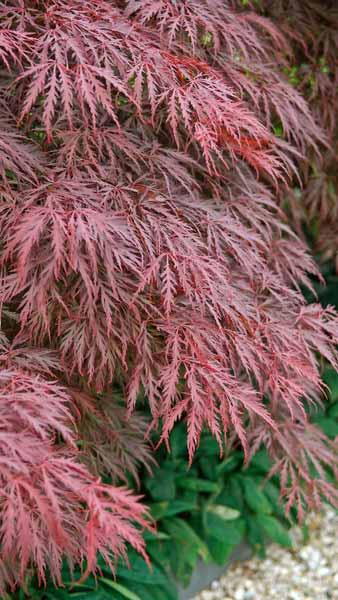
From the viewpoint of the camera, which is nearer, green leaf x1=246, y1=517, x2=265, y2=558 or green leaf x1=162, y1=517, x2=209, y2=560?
green leaf x1=162, y1=517, x2=209, y2=560

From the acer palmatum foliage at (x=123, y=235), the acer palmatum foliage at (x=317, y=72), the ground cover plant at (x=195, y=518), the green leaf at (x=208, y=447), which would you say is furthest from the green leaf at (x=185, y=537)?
the acer palmatum foliage at (x=317, y=72)

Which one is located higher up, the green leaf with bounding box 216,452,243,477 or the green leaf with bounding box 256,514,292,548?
the green leaf with bounding box 216,452,243,477

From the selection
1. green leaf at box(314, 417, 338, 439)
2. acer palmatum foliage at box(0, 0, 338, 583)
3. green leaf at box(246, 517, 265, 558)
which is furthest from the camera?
green leaf at box(314, 417, 338, 439)

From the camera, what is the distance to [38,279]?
170cm

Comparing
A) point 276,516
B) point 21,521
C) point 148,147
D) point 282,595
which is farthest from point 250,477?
point 21,521

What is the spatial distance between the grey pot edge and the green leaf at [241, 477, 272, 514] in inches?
7.3

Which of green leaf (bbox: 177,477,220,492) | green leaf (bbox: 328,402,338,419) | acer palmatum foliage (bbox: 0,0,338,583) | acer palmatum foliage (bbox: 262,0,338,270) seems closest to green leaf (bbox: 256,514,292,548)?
green leaf (bbox: 177,477,220,492)

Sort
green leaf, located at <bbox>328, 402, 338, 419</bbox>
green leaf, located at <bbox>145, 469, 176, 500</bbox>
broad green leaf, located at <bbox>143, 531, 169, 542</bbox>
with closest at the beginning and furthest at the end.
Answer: broad green leaf, located at <bbox>143, 531, 169, 542</bbox>
green leaf, located at <bbox>145, 469, 176, 500</bbox>
green leaf, located at <bbox>328, 402, 338, 419</bbox>

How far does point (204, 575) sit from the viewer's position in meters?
2.82

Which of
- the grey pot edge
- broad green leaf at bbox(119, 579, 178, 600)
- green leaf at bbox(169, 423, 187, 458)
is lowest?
the grey pot edge

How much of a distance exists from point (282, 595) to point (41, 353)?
1626 mm

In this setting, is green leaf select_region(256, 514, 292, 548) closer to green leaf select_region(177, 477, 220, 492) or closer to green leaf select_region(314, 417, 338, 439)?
green leaf select_region(177, 477, 220, 492)

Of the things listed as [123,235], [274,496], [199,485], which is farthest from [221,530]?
[123,235]

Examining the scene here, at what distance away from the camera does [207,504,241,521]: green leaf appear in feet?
9.32
